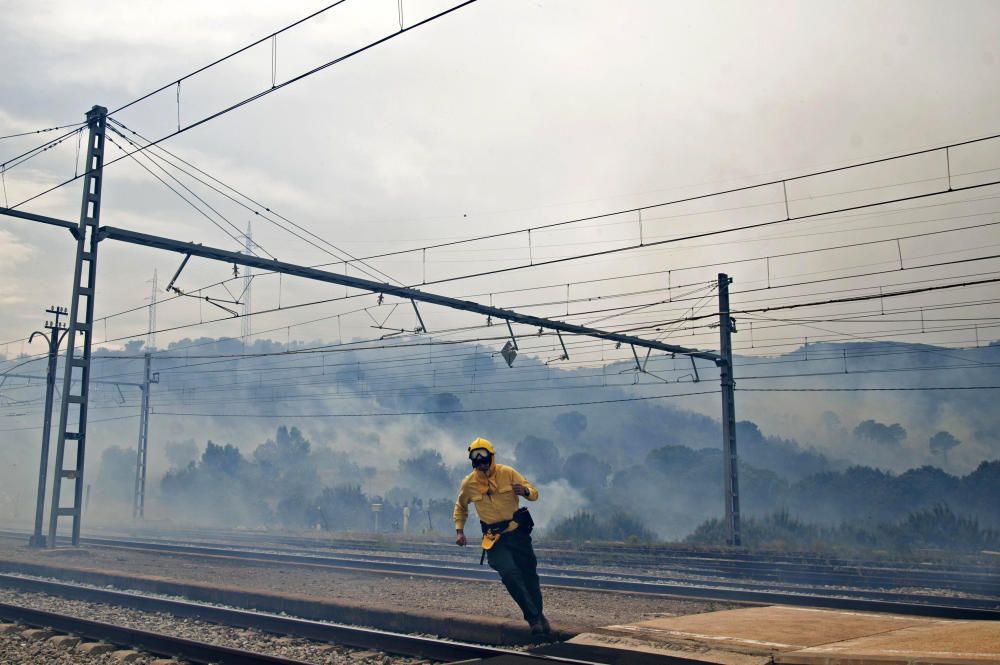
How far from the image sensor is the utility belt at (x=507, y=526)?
771cm

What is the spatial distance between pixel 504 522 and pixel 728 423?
57.1ft

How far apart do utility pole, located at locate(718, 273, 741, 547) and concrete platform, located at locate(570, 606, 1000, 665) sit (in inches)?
627

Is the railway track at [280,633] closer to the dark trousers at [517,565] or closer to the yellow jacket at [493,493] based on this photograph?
the dark trousers at [517,565]

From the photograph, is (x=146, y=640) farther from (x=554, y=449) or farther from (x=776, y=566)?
(x=554, y=449)

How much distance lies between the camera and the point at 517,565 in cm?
781

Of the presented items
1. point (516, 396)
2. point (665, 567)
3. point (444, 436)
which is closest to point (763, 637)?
point (665, 567)

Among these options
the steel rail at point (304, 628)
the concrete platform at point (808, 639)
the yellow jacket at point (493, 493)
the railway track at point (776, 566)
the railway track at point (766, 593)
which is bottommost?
the railway track at point (776, 566)

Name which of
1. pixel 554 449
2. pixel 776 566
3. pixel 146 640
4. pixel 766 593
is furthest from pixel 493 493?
pixel 554 449

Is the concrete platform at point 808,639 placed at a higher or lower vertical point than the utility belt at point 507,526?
lower

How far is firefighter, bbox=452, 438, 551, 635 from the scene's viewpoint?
25.4 feet

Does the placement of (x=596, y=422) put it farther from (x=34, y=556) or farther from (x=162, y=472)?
(x=34, y=556)

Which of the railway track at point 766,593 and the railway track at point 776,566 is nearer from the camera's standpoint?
the railway track at point 766,593

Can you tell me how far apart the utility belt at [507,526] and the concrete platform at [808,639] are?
1074 millimetres

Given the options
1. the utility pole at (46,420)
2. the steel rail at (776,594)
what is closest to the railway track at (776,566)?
the steel rail at (776,594)
